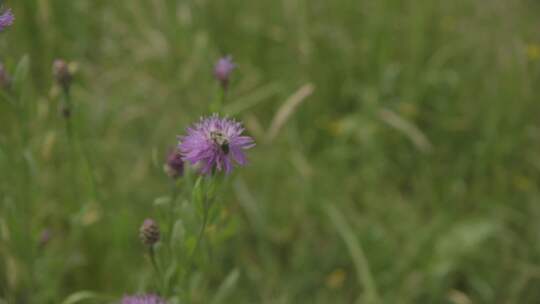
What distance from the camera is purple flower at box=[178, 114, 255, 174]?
2.89 feet

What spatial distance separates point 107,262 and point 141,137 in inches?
24.8

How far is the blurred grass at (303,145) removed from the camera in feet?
5.64

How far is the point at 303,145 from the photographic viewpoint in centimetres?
226

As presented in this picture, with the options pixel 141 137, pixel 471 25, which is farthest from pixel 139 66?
pixel 471 25

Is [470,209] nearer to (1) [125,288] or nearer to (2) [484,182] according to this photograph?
(2) [484,182]

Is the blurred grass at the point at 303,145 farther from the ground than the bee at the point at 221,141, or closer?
farther from the ground

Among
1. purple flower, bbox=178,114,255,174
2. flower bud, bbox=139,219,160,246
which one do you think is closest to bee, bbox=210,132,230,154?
purple flower, bbox=178,114,255,174

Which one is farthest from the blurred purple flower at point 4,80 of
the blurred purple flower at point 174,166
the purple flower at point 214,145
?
the purple flower at point 214,145

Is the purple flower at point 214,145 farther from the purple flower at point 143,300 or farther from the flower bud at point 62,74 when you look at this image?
the flower bud at point 62,74

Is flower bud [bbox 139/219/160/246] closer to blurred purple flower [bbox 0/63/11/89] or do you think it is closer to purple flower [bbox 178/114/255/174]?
purple flower [bbox 178/114/255/174]

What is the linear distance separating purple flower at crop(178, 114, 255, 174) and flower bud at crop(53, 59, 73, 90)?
19.9 inches

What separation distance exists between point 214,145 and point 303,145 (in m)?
1.39

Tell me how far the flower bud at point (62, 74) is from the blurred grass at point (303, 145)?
66mm

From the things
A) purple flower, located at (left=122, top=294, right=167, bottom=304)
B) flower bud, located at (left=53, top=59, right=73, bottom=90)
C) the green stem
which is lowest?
purple flower, located at (left=122, top=294, right=167, bottom=304)
